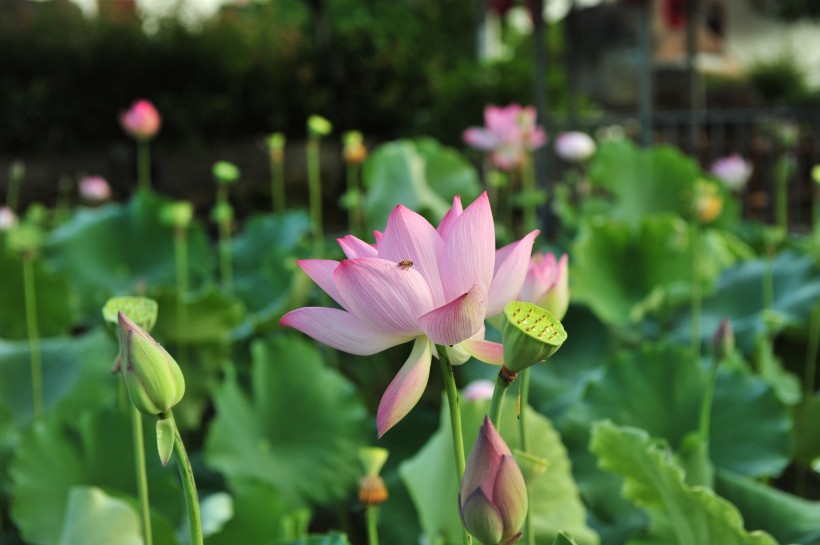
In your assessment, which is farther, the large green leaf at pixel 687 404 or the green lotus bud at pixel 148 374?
the large green leaf at pixel 687 404

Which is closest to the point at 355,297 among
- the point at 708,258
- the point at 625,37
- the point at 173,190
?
the point at 708,258

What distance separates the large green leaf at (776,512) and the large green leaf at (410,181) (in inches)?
24.0

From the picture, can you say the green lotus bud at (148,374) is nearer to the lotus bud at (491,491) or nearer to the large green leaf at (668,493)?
the lotus bud at (491,491)

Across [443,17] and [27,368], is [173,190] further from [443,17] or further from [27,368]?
[443,17]

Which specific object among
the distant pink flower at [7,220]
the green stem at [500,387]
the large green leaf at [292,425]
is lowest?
the large green leaf at [292,425]

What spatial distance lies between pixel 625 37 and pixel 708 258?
4.21 m

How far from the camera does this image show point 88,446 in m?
0.81

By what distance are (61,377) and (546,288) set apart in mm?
730

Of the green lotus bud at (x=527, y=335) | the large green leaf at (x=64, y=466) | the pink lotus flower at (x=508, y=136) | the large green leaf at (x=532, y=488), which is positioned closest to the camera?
the green lotus bud at (x=527, y=335)

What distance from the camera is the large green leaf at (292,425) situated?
0.94 metres

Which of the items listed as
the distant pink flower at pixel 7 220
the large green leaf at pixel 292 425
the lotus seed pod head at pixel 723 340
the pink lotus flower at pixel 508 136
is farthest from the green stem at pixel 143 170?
the lotus seed pod head at pixel 723 340

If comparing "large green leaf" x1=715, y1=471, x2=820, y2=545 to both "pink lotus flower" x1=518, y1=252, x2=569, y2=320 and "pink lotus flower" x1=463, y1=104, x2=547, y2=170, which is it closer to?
"pink lotus flower" x1=518, y1=252, x2=569, y2=320

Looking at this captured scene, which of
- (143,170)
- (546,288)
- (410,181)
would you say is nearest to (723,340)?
(546,288)

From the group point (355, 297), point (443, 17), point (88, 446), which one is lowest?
point (88, 446)
